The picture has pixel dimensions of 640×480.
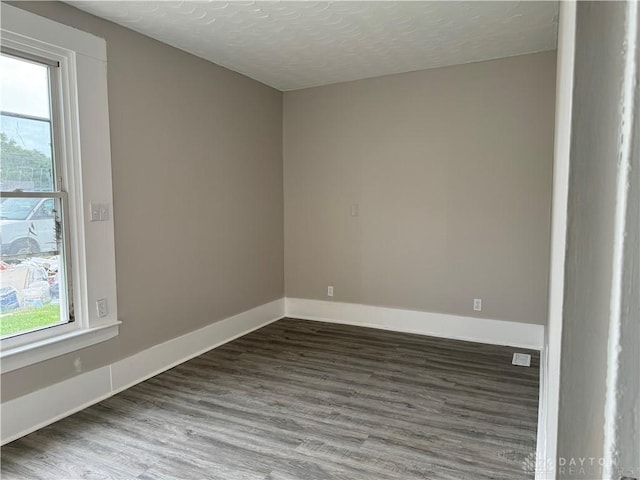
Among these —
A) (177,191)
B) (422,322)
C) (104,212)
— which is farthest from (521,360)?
(104,212)

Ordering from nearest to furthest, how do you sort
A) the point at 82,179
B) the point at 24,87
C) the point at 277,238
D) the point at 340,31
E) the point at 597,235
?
the point at 597,235 → the point at 24,87 → the point at 82,179 → the point at 340,31 → the point at 277,238

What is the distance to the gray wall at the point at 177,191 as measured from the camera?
2.97m

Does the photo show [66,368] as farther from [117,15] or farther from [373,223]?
[373,223]

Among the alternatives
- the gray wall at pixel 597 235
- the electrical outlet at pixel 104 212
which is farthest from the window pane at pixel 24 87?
the gray wall at pixel 597 235

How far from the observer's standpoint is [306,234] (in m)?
4.82

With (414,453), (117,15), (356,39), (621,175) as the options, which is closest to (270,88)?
(356,39)

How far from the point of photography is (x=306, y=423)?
2.55 metres

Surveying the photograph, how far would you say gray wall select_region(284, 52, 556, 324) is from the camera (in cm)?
375

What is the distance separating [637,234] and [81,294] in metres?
3.09

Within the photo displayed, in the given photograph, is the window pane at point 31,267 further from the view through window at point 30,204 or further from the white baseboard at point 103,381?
the white baseboard at point 103,381

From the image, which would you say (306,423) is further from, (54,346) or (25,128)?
(25,128)

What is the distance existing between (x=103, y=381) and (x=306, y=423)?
1434mm

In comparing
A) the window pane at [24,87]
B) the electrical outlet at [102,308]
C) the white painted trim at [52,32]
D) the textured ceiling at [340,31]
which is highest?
the textured ceiling at [340,31]

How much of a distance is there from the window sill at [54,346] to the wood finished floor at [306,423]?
407 mm
